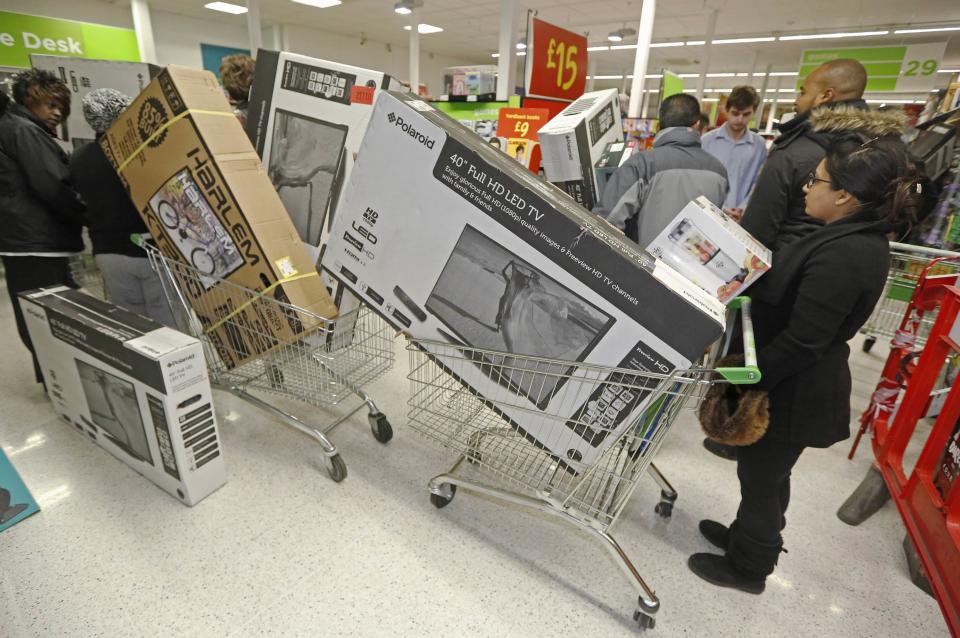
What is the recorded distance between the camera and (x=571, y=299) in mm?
1290

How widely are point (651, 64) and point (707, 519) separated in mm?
17905

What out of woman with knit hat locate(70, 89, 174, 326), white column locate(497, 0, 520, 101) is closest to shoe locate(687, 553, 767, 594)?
woman with knit hat locate(70, 89, 174, 326)

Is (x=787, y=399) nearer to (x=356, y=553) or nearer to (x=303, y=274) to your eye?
(x=356, y=553)

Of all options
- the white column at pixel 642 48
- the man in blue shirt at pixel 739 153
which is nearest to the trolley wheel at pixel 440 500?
the man in blue shirt at pixel 739 153

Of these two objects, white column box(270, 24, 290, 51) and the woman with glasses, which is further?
white column box(270, 24, 290, 51)

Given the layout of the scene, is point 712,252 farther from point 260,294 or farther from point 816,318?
point 260,294

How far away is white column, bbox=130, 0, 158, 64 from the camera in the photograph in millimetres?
10438

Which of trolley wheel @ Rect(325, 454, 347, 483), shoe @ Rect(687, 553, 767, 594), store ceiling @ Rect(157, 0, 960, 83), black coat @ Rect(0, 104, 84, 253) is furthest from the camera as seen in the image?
store ceiling @ Rect(157, 0, 960, 83)

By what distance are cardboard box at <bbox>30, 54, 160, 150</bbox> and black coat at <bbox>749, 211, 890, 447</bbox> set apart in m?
4.98

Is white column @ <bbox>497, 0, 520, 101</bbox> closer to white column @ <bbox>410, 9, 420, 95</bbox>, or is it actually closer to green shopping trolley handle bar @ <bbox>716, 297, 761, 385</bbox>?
white column @ <bbox>410, 9, 420, 95</bbox>

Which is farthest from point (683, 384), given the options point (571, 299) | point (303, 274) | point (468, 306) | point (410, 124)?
point (303, 274)

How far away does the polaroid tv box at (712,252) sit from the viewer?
1348 millimetres

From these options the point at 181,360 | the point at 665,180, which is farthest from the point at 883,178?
the point at 181,360

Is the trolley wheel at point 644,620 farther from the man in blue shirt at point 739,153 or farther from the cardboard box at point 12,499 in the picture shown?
the man in blue shirt at point 739,153
